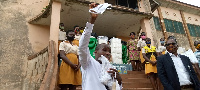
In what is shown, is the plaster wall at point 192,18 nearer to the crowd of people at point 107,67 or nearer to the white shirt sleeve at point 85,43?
the crowd of people at point 107,67

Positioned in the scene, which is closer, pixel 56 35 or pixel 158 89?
pixel 158 89

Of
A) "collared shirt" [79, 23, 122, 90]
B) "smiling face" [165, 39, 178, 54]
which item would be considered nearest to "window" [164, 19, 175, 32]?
"smiling face" [165, 39, 178, 54]

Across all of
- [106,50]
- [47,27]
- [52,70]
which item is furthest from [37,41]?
[106,50]

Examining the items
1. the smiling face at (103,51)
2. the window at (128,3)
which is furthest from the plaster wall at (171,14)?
the smiling face at (103,51)

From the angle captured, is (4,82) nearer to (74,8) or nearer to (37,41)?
(37,41)

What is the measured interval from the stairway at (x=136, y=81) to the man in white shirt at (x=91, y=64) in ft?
8.80

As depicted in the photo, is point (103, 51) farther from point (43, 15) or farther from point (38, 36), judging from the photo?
point (38, 36)

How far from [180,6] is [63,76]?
1433 cm

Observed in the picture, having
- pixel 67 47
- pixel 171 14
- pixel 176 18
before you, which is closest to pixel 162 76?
pixel 67 47

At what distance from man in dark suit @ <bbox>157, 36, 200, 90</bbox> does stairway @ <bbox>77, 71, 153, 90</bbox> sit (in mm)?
1806

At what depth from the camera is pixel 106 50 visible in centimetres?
187

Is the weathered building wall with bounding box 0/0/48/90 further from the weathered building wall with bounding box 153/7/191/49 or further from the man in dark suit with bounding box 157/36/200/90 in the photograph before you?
the weathered building wall with bounding box 153/7/191/49

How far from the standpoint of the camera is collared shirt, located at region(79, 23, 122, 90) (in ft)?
5.51

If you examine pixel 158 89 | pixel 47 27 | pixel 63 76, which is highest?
pixel 47 27
